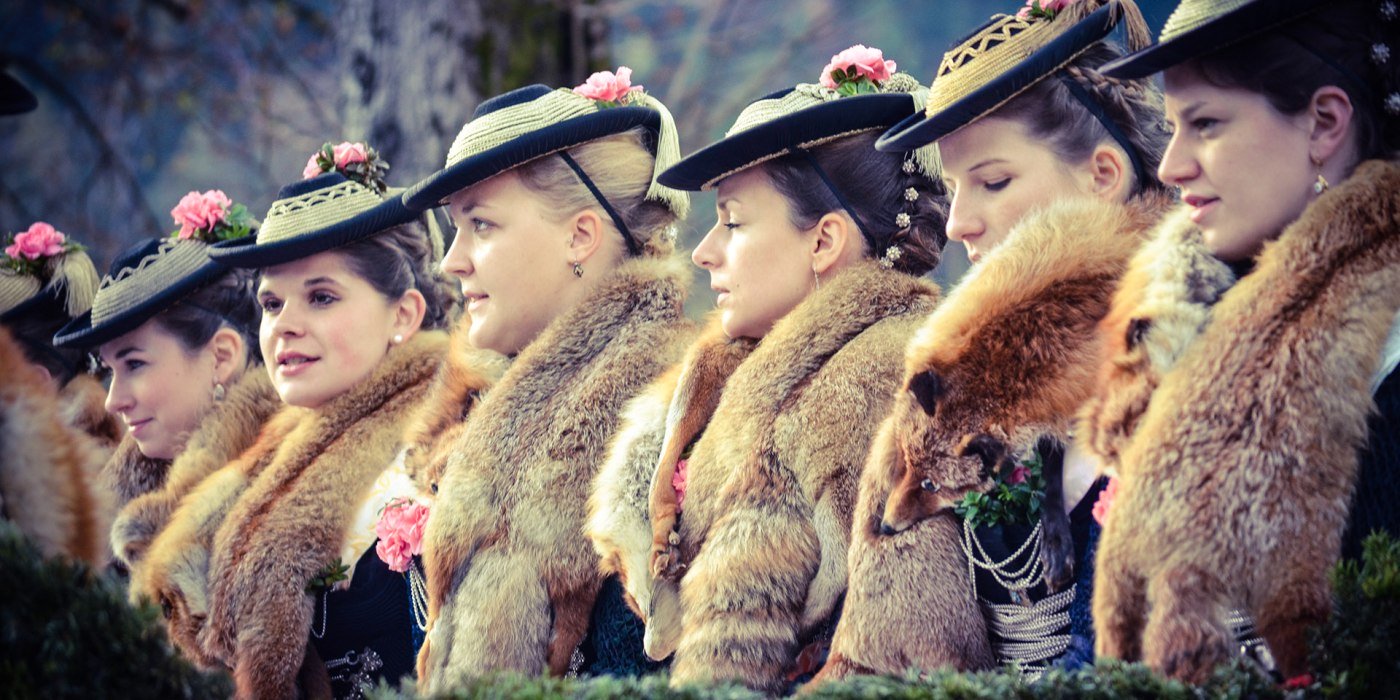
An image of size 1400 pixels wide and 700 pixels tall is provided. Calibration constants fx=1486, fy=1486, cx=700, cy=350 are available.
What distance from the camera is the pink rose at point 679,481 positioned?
3.62 metres

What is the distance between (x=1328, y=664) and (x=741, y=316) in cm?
179

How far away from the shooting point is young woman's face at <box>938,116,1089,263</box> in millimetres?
3252

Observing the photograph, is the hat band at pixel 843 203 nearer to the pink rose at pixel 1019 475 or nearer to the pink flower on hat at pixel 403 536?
the pink rose at pixel 1019 475

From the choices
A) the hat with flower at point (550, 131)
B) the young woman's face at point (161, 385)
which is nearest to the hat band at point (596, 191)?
the hat with flower at point (550, 131)

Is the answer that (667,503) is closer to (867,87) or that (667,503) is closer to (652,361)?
(652,361)

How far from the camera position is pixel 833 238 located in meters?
3.70

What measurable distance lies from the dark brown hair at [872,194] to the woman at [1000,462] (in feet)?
1.74

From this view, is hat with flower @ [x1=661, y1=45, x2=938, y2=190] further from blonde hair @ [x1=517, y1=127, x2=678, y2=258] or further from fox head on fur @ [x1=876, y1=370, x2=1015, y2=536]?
fox head on fur @ [x1=876, y1=370, x2=1015, y2=536]

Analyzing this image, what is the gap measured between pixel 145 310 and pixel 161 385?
0.29 metres

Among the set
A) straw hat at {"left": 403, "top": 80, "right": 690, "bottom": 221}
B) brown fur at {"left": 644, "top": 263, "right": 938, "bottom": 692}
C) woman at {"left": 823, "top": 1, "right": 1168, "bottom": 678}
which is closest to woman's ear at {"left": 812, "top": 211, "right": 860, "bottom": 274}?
brown fur at {"left": 644, "top": 263, "right": 938, "bottom": 692}

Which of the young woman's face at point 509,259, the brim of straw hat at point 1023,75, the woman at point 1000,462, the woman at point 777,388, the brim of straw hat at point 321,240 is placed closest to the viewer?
the woman at point 1000,462

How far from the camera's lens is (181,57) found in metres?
13.1

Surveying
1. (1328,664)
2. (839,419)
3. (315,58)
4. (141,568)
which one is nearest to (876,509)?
(839,419)

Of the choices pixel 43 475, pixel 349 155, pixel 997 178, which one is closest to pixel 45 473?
pixel 43 475
